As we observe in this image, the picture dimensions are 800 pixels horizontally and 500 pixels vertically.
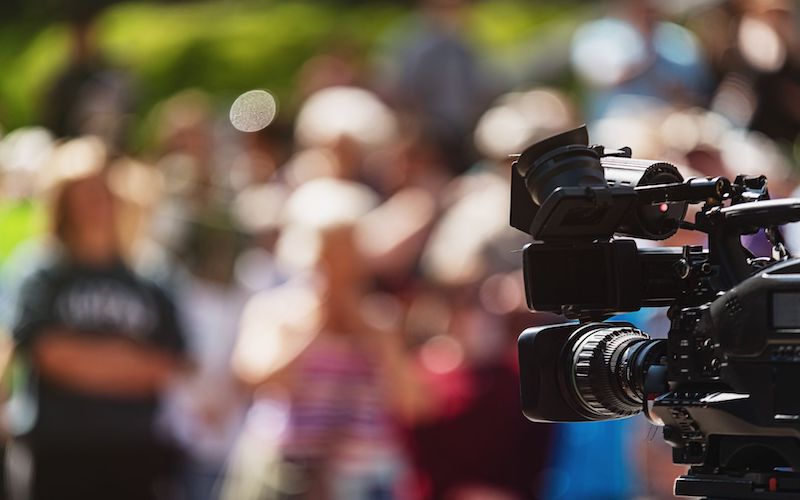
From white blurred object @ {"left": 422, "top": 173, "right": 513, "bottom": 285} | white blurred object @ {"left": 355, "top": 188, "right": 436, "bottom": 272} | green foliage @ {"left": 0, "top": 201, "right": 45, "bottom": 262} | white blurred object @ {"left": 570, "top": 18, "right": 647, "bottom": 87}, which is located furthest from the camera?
green foliage @ {"left": 0, "top": 201, "right": 45, "bottom": 262}

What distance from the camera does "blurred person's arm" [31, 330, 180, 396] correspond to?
28.0 feet

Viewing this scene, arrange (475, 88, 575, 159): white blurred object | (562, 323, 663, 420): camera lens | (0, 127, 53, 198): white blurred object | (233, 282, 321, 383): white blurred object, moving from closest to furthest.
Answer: (562, 323, 663, 420): camera lens
(233, 282, 321, 383): white blurred object
(475, 88, 575, 159): white blurred object
(0, 127, 53, 198): white blurred object

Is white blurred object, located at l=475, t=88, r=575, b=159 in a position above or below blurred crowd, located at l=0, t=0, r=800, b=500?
above

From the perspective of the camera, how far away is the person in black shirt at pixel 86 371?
852 centimetres

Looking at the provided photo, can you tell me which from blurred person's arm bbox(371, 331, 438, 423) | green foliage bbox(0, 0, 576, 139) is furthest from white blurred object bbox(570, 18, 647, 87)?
green foliage bbox(0, 0, 576, 139)

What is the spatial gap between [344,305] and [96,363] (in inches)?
49.6

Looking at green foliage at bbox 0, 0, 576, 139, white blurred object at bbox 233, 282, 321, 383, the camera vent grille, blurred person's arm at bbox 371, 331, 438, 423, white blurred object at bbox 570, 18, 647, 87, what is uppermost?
green foliage at bbox 0, 0, 576, 139

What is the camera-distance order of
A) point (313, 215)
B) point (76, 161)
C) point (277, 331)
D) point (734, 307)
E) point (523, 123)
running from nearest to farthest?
point (734, 307) < point (277, 331) < point (313, 215) < point (523, 123) < point (76, 161)

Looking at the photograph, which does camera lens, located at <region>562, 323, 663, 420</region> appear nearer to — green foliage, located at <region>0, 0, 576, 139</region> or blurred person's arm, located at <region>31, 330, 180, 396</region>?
blurred person's arm, located at <region>31, 330, 180, 396</region>

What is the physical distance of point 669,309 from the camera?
179 inches

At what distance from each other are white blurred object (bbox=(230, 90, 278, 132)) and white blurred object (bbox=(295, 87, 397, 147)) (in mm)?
2088

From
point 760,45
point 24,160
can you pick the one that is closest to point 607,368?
point 760,45

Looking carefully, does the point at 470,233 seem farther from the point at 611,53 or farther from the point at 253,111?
the point at 253,111

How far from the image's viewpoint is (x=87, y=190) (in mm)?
8781
